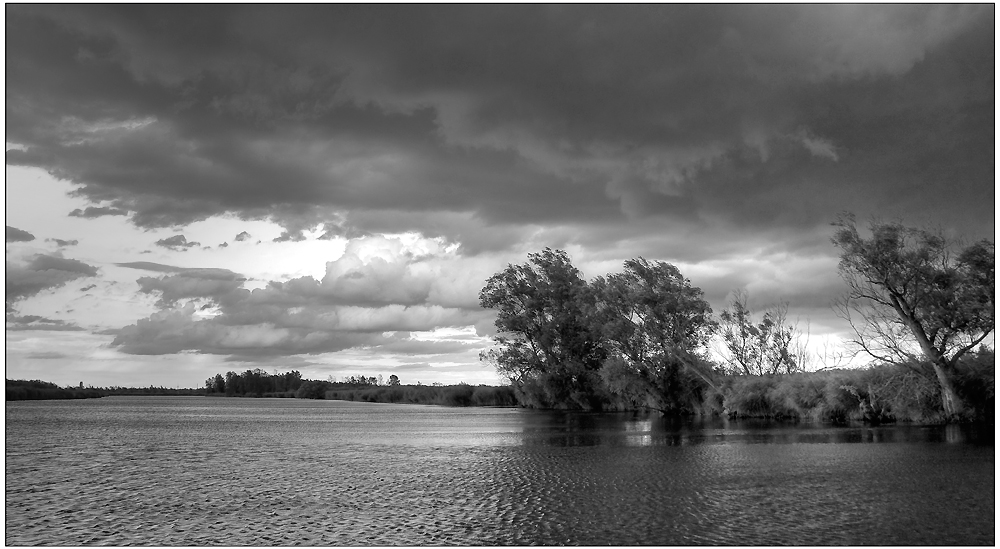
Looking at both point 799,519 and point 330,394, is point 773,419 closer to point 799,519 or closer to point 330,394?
point 799,519

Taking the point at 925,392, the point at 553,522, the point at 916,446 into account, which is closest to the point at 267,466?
the point at 553,522

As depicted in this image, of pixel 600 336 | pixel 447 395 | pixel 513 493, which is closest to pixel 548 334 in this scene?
pixel 600 336

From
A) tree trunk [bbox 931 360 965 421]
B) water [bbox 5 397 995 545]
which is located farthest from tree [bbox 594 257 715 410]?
water [bbox 5 397 995 545]

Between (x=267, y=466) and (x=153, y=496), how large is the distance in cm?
612

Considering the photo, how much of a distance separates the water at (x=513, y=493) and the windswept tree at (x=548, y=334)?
4386 centimetres

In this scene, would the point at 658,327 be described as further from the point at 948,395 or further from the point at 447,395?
the point at 447,395

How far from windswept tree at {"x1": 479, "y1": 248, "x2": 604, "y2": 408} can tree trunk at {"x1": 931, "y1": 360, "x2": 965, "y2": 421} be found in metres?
37.4

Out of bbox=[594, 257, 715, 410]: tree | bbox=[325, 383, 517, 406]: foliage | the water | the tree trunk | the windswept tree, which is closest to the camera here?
the water

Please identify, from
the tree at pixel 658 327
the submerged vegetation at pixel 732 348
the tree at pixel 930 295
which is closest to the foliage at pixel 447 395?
the submerged vegetation at pixel 732 348

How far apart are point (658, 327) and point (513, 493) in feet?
144

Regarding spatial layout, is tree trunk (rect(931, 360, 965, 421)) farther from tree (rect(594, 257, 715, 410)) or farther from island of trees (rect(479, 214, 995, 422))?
tree (rect(594, 257, 715, 410))

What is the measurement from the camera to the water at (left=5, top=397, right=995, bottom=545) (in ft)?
41.7

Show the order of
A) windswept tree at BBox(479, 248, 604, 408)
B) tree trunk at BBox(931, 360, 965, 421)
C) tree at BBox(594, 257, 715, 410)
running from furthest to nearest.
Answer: windswept tree at BBox(479, 248, 604, 408) → tree at BBox(594, 257, 715, 410) → tree trunk at BBox(931, 360, 965, 421)

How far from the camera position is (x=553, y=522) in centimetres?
1359
